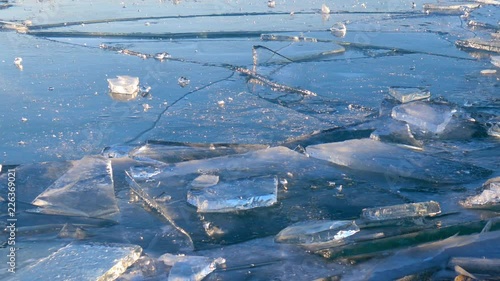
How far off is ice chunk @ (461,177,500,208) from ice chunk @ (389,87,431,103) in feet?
5.86

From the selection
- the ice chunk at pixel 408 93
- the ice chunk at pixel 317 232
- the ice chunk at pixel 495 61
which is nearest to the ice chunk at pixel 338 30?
the ice chunk at pixel 495 61

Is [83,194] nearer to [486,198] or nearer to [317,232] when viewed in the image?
[317,232]

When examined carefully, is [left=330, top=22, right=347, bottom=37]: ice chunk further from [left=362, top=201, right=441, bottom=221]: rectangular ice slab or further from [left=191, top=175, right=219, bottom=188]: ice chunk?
[left=362, top=201, right=441, bottom=221]: rectangular ice slab

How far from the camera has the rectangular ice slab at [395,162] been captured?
3.47 m

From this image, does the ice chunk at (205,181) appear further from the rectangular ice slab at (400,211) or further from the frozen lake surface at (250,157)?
the rectangular ice slab at (400,211)

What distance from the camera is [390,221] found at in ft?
9.44

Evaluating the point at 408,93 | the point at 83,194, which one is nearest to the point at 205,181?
the point at 83,194

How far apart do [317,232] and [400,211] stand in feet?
1.49

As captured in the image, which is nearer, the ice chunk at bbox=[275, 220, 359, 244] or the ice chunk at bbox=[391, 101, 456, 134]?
the ice chunk at bbox=[275, 220, 359, 244]

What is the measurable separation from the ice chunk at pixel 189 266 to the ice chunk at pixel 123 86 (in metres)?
2.70

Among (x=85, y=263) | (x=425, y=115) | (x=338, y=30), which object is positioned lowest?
(x=85, y=263)

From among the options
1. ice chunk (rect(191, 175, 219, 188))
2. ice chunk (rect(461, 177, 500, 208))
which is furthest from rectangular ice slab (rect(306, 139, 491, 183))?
ice chunk (rect(191, 175, 219, 188))

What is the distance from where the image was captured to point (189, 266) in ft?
8.17

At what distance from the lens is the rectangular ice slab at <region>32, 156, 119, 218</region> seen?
306 cm
